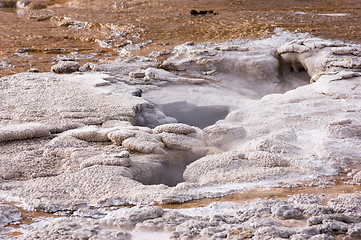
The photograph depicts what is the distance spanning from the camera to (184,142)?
3.05 metres

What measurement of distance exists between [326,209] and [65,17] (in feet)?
21.6

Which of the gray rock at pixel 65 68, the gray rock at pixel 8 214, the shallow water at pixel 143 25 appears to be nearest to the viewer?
the gray rock at pixel 8 214

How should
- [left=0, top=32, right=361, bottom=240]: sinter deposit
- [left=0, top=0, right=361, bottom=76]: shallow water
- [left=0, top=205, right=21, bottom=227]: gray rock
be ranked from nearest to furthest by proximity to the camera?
[left=0, top=32, right=361, bottom=240]: sinter deposit
[left=0, top=205, right=21, bottom=227]: gray rock
[left=0, top=0, right=361, bottom=76]: shallow water

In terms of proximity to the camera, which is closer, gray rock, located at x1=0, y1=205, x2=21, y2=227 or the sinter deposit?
the sinter deposit

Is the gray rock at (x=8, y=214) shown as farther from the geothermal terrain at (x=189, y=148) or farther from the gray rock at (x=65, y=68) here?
the gray rock at (x=65, y=68)

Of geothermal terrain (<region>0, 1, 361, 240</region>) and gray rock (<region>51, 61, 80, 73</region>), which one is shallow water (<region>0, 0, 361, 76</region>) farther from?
geothermal terrain (<region>0, 1, 361, 240</region>)

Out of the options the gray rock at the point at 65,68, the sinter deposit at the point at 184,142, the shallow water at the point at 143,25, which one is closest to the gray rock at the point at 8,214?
the sinter deposit at the point at 184,142

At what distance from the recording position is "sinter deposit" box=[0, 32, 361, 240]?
2.01 meters

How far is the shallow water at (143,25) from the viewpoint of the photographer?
5682 mm

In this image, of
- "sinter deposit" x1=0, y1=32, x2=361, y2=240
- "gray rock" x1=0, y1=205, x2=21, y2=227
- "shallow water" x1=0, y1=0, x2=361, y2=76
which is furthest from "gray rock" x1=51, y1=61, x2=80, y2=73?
"gray rock" x1=0, y1=205, x2=21, y2=227

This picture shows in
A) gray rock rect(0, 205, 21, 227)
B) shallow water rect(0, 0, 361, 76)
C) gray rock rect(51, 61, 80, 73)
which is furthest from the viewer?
shallow water rect(0, 0, 361, 76)

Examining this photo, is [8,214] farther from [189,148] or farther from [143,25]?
[143,25]

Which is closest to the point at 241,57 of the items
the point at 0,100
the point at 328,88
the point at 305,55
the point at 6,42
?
the point at 305,55

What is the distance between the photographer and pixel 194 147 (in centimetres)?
304
